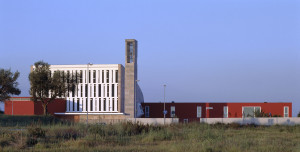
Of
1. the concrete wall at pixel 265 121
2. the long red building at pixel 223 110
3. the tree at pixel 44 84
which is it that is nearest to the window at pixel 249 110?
the long red building at pixel 223 110

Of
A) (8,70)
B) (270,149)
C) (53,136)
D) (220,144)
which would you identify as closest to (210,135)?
(220,144)

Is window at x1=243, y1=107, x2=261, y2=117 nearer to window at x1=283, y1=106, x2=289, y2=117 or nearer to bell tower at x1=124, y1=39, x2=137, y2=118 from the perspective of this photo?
window at x1=283, y1=106, x2=289, y2=117

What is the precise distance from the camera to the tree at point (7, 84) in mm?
55812

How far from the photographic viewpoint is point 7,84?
5622 cm

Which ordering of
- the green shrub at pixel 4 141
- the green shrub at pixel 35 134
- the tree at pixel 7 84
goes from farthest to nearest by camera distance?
the tree at pixel 7 84 → the green shrub at pixel 35 134 → the green shrub at pixel 4 141

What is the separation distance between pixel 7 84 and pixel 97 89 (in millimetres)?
19139

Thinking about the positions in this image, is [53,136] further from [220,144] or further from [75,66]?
[75,66]

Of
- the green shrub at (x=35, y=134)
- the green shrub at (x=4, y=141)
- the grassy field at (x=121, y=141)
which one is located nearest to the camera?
the grassy field at (x=121, y=141)

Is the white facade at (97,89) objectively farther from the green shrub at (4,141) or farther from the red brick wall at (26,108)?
the green shrub at (4,141)

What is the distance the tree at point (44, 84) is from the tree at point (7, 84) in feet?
15.0

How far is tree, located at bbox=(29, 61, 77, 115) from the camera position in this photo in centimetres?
6153

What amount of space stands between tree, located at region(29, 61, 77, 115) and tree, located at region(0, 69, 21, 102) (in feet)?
15.0

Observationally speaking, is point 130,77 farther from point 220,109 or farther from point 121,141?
point 121,141

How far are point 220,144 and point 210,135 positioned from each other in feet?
15.6
